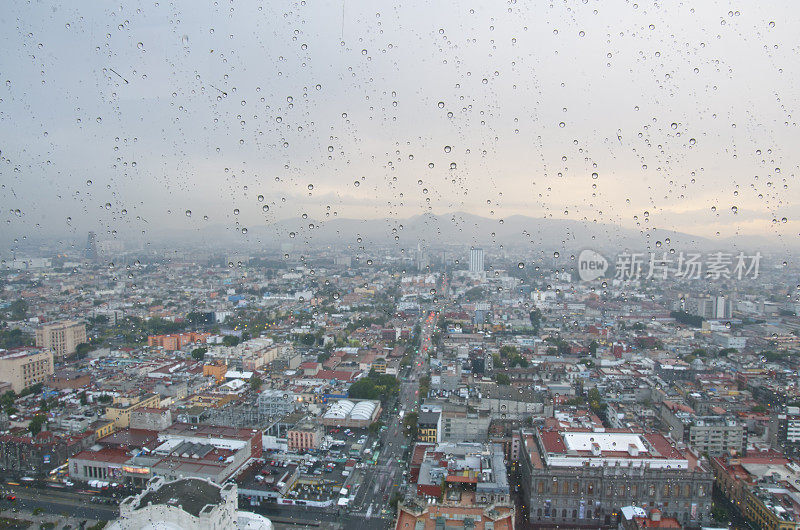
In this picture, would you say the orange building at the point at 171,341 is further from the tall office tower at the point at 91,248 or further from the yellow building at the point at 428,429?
the yellow building at the point at 428,429

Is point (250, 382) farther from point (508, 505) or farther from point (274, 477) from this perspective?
point (508, 505)

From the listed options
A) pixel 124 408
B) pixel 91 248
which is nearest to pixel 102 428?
pixel 124 408

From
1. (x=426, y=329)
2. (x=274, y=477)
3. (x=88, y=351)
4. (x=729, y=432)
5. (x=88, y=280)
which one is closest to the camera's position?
(x=274, y=477)

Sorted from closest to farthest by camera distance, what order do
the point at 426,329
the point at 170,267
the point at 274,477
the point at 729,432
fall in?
1. the point at 274,477
2. the point at 729,432
3. the point at 426,329
4. the point at 170,267

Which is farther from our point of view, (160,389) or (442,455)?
(160,389)

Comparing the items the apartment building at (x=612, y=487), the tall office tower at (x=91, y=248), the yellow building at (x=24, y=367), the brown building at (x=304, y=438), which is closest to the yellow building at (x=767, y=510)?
the apartment building at (x=612, y=487)

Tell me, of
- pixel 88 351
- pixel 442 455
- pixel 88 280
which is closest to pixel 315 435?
pixel 442 455
